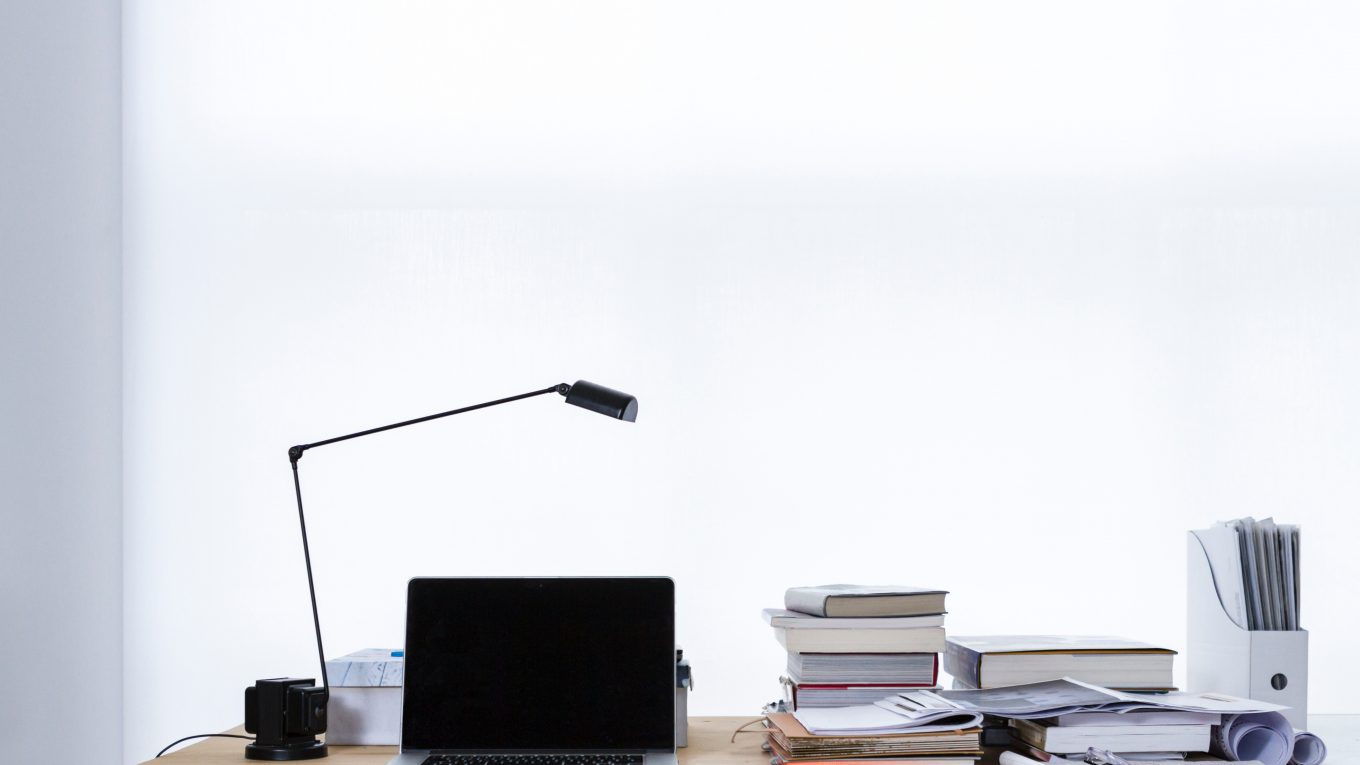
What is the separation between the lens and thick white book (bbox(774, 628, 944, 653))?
63.2 inches

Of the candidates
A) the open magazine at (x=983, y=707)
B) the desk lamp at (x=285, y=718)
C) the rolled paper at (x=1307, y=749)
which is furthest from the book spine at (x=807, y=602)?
the rolled paper at (x=1307, y=749)

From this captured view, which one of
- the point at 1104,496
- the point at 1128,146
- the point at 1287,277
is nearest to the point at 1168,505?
the point at 1104,496

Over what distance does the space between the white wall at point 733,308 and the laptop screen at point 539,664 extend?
0.54 meters

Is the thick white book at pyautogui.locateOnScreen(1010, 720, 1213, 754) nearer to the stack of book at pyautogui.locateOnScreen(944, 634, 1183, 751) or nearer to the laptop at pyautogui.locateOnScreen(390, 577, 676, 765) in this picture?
the stack of book at pyautogui.locateOnScreen(944, 634, 1183, 751)

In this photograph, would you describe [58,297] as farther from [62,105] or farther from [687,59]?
[687,59]

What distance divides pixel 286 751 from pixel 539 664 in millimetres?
365

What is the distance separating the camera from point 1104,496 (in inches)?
84.4

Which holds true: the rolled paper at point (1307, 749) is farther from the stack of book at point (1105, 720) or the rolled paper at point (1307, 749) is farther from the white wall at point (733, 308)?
the white wall at point (733, 308)

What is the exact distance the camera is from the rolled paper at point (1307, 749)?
1483 mm

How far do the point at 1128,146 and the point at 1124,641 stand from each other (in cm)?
102

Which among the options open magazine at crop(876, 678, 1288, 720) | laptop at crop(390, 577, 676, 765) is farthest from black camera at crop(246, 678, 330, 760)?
open magazine at crop(876, 678, 1288, 720)

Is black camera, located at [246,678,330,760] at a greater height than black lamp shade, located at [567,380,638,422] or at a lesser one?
lesser

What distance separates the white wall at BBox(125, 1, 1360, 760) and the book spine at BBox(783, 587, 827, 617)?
1.34 feet

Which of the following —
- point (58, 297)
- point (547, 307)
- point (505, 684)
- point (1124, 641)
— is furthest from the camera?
point (547, 307)
